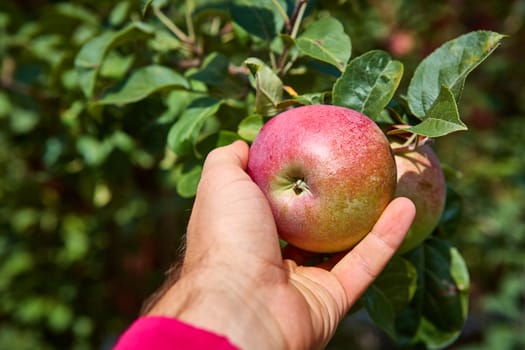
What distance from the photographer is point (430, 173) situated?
3.36 feet

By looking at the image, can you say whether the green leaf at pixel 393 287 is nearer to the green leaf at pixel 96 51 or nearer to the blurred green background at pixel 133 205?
the green leaf at pixel 96 51

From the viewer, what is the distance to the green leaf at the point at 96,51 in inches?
48.3

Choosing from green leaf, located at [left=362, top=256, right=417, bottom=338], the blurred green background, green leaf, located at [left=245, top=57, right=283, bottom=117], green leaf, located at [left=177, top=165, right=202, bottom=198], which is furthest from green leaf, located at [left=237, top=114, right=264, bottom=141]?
the blurred green background

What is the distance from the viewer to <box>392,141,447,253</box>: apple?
1.01 meters

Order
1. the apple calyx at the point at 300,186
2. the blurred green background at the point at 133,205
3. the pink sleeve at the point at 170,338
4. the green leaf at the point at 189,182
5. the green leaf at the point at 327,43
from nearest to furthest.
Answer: the pink sleeve at the point at 170,338 → the apple calyx at the point at 300,186 → the green leaf at the point at 327,43 → the green leaf at the point at 189,182 → the blurred green background at the point at 133,205

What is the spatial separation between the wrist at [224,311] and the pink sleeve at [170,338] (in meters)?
0.01

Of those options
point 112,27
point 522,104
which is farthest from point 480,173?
point 112,27

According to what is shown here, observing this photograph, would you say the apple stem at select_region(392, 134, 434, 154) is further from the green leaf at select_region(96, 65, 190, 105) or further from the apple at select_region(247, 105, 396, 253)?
the green leaf at select_region(96, 65, 190, 105)

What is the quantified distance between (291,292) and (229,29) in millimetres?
875

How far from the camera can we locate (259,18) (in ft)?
3.97

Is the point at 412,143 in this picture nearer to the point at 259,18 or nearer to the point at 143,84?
the point at 259,18

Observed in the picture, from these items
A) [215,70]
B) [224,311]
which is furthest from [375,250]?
[215,70]

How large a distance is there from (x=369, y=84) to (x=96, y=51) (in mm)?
633

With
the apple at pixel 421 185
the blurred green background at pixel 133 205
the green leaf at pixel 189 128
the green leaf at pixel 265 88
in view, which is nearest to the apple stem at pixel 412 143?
the apple at pixel 421 185
